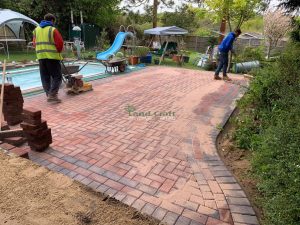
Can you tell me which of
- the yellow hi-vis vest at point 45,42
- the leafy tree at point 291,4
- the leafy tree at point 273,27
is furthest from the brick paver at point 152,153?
the leafy tree at point 273,27

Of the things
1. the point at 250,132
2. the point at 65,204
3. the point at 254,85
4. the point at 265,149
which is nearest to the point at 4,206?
the point at 65,204

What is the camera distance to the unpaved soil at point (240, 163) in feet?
8.09

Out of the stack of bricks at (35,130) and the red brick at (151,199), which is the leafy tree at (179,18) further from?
the red brick at (151,199)

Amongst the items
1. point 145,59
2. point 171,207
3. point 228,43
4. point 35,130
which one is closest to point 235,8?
point 228,43

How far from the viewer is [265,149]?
2.56 m

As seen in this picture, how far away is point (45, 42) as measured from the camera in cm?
490

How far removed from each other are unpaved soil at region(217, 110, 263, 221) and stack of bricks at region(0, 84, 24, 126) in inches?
120

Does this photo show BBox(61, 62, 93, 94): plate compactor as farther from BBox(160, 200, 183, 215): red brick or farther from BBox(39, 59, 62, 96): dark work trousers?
BBox(160, 200, 183, 215): red brick

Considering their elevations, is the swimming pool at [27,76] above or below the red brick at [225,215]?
above

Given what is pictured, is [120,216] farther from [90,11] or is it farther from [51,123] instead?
[90,11]

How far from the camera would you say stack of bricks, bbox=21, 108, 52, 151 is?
302cm

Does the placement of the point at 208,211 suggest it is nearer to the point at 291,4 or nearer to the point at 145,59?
the point at 291,4

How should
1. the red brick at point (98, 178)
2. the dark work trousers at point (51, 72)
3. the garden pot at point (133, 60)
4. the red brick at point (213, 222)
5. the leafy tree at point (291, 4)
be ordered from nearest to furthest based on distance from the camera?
the red brick at point (213, 222)
the red brick at point (98, 178)
the leafy tree at point (291, 4)
the dark work trousers at point (51, 72)
the garden pot at point (133, 60)

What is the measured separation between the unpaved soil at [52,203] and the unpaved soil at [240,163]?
1.07m
